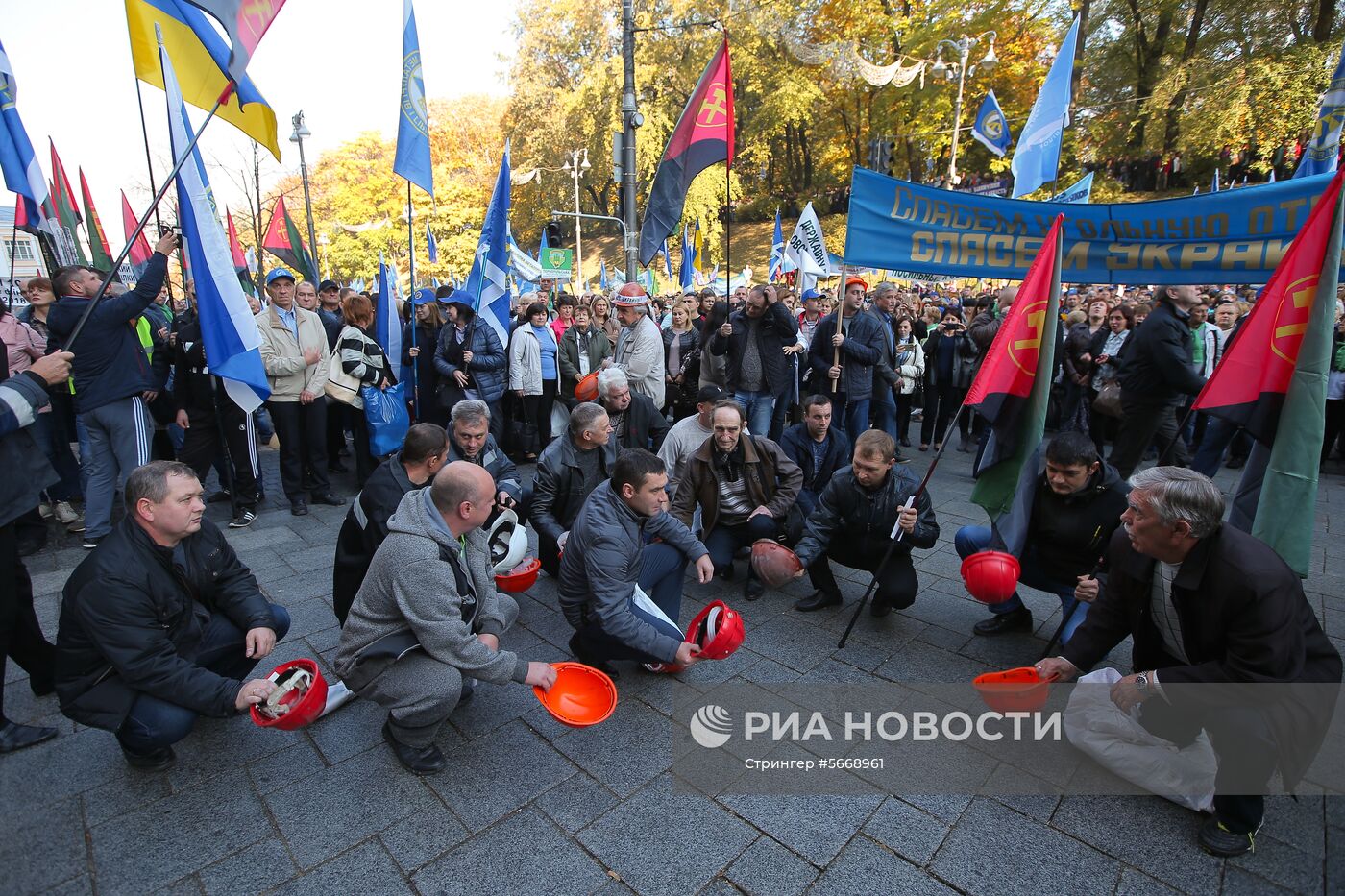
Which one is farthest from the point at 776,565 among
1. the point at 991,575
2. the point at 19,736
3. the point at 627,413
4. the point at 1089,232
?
the point at 19,736

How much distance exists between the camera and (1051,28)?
26.0 metres

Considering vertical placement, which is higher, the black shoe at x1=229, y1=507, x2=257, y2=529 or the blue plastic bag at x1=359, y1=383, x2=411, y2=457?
the blue plastic bag at x1=359, y1=383, x2=411, y2=457

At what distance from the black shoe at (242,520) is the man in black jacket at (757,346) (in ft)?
14.8

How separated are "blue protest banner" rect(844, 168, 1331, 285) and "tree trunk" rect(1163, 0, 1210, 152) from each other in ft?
86.9

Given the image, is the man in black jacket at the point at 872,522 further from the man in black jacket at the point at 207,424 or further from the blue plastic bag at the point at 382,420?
the man in black jacket at the point at 207,424

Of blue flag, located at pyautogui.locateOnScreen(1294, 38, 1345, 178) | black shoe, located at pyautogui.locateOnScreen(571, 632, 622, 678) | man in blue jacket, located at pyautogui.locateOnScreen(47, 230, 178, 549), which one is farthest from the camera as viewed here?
blue flag, located at pyautogui.locateOnScreen(1294, 38, 1345, 178)

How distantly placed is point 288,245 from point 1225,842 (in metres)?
14.3

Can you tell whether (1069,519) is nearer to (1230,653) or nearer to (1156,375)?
(1230,653)

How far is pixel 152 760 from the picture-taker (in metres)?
2.81

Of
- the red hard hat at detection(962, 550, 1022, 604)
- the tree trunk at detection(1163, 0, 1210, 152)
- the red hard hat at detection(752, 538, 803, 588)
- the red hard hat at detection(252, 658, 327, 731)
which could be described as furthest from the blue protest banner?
the tree trunk at detection(1163, 0, 1210, 152)

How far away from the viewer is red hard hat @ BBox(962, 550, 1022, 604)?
325 cm

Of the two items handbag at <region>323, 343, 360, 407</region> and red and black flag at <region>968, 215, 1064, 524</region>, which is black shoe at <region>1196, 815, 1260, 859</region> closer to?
red and black flag at <region>968, 215, 1064, 524</region>

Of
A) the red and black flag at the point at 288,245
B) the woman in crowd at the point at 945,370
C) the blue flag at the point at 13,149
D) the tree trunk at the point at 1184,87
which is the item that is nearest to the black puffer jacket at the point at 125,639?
the blue flag at the point at 13,149

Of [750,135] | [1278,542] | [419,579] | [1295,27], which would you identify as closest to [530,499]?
[419,579]
